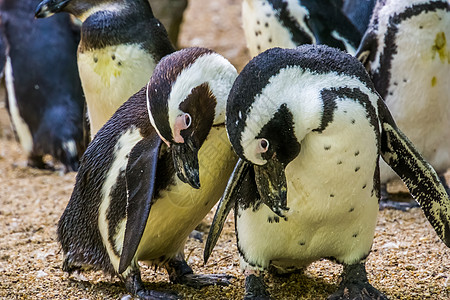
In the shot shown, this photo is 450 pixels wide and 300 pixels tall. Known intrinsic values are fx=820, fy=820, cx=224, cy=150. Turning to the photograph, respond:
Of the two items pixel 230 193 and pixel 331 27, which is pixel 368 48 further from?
pixel 230 193

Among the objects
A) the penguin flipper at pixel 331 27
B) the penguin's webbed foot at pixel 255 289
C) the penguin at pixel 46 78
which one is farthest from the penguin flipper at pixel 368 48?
the penguin at pixel 46 78

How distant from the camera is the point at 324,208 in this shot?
98.1 inches

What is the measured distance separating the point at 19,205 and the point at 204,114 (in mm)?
2137

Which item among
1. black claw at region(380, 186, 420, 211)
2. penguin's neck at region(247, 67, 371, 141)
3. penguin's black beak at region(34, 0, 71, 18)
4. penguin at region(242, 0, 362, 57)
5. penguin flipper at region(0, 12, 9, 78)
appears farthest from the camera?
penguin flipper at region(0, 12, 9, 78)

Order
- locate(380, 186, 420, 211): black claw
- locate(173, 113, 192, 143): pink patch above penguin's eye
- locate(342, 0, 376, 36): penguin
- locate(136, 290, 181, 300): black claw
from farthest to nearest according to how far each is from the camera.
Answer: locate(342, 0, 376, 36): penguin → locate(380, 186, 420, 211): black claw → locate(136, 290, 181, 300): black claw → locate(173, 113, 192, 143): pink patch above penguin's eye

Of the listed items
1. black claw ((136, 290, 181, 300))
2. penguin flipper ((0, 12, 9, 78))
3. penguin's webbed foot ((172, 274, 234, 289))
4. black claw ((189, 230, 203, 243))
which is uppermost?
penguin flipper ((0, 12, 9, 78))

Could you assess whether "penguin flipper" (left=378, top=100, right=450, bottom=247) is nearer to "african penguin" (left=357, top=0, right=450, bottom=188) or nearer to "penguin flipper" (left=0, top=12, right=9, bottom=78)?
"african penguin" (left=357, top=0, right=450, bottom=188)

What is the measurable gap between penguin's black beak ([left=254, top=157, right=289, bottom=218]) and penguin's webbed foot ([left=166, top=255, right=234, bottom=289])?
1.90ft

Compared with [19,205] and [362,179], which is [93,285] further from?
[19,205]

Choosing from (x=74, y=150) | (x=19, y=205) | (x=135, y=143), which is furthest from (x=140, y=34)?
(x=74, y=150)

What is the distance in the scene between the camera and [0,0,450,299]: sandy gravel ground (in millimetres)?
2852

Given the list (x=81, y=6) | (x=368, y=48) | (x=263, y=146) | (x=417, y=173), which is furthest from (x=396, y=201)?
(x=263, y=146)

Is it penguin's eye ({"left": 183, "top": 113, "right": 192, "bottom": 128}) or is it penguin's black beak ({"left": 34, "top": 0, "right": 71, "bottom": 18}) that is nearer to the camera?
penguin's eye ({"left": 183, "top": 113, "right": 192, "bottom": 128})

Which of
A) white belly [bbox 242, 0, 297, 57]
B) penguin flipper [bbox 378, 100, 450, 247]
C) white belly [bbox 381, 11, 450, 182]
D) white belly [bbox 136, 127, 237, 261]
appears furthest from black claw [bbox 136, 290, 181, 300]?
white belly [bbox 242, 0, 297, 57]
